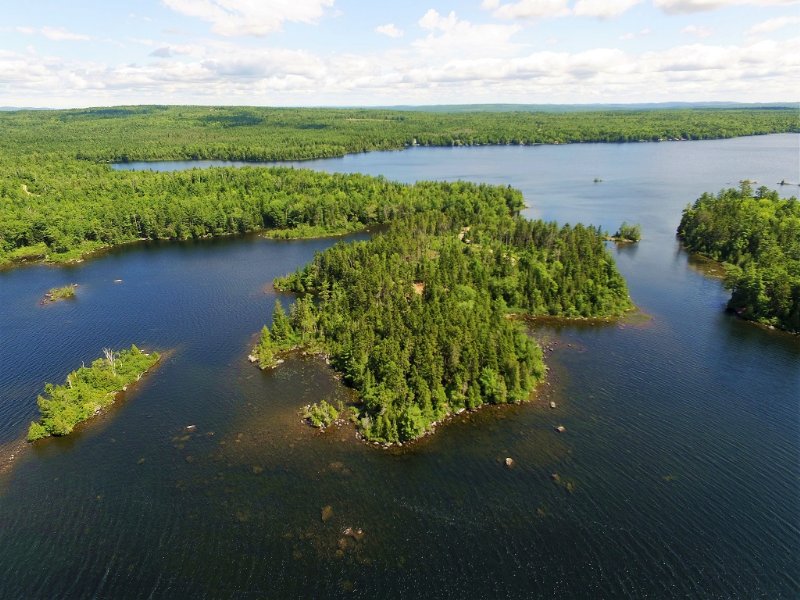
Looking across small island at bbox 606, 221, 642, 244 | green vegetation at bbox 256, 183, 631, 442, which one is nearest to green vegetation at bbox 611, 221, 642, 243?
small island at bbox 606, 221, 642, 244

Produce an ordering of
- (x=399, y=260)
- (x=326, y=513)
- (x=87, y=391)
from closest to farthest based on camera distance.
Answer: (x=326, y=513) < (x=87, y=391) < (x=399, y=260)

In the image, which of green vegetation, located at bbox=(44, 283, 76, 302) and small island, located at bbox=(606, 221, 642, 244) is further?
small island, located at bbox=(606, 221, 642, 244)

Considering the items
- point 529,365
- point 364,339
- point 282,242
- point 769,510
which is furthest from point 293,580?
point 282,242

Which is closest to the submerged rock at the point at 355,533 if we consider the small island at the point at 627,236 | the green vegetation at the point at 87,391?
the green vegetation at the point at 87,391

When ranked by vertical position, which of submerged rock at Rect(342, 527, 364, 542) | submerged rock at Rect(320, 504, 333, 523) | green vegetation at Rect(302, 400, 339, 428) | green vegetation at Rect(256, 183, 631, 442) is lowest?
submerged rock at Rect(342, 527, 364, 542)

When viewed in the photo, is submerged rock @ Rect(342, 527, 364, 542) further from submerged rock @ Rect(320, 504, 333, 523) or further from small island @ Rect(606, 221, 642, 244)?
small island @ Rect(606, 221, 642, 244)

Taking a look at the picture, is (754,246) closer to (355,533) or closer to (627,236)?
(627,236)

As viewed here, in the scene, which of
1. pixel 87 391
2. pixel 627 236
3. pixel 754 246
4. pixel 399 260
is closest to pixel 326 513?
pixel 87 391
